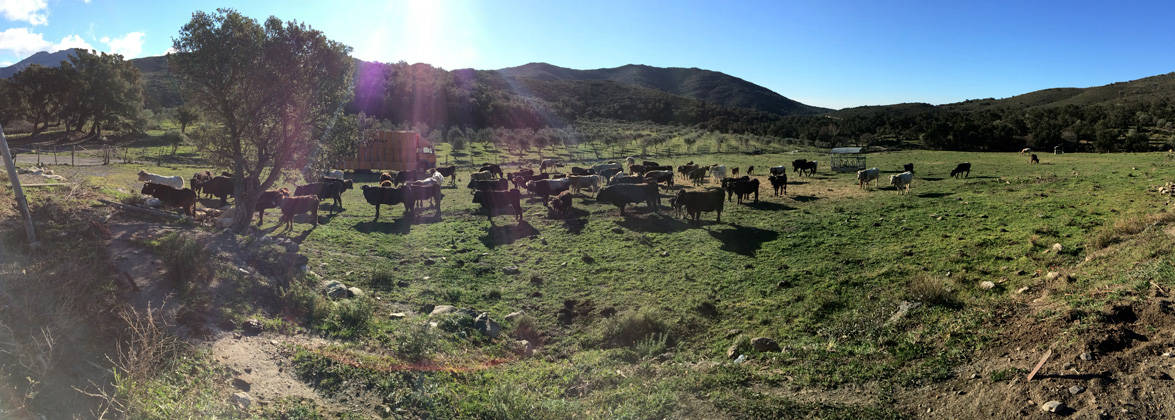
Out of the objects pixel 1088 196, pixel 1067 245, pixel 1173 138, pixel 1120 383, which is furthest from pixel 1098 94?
pixel 1120 383

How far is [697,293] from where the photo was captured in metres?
11.4

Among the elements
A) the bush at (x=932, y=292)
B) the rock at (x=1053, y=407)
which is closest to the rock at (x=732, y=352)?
the bush at (x=932, y=292)

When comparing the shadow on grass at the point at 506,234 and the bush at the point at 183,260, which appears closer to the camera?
the bush at the point at 183,260

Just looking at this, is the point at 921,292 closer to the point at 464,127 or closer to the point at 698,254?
the point at 698,254

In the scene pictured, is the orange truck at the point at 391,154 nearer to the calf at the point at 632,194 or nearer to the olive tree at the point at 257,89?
the calf at the point at 632,194

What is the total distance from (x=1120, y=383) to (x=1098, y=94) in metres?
137

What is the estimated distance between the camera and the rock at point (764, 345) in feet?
26.9

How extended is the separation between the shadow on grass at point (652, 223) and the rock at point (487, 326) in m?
9.13

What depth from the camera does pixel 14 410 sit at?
515 cm

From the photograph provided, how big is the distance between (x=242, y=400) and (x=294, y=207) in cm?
1309

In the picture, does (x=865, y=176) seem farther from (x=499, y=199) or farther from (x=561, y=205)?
(x=499, y=199)

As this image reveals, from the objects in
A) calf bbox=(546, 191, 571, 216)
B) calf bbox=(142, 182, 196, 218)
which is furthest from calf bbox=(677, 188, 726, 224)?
calf bbox=(142, 182, 196, 218)

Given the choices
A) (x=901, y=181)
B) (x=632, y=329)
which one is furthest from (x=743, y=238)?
(x=901, y=181)

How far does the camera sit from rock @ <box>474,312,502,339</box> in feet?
32.4
